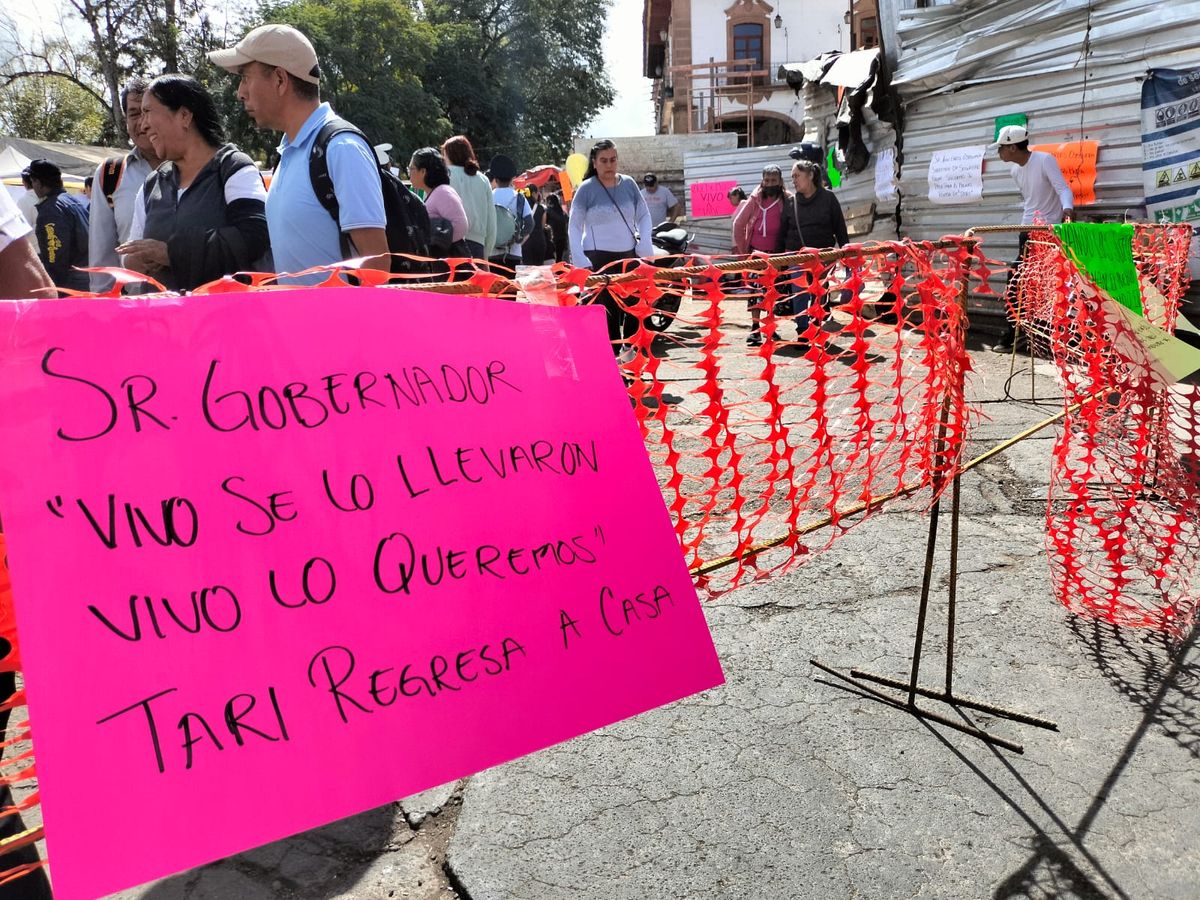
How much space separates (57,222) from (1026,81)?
351 inches

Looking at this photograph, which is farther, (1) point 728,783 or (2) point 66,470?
(1) point 728,783

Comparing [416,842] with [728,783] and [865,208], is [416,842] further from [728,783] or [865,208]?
[865,208]


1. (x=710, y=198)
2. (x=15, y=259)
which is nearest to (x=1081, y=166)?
(x=15, y=259)

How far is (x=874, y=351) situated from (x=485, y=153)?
34.3 meters

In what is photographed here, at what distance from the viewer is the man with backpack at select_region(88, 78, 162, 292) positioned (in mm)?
4047

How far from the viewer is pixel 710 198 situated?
22.7 metres

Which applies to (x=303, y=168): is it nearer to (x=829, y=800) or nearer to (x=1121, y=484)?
(x=829, y=800)

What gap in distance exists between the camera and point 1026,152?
766 centimetres

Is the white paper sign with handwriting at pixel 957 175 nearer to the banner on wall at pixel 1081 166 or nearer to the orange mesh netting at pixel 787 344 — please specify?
the banner on wall at pixel 1081 166

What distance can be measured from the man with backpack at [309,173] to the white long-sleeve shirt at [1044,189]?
250 inches

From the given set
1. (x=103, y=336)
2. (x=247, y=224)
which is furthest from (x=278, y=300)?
(x=247, y=224)

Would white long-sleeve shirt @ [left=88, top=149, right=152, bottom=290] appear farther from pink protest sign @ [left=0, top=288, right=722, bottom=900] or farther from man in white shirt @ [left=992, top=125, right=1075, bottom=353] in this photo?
man in white shirt @ [left=992, top=125, right=1075, bottom=353]

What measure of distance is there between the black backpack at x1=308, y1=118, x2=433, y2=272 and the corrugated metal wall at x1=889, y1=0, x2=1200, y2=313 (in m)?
7.15

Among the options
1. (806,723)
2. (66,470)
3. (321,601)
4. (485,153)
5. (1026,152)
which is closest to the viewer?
(66,470)
